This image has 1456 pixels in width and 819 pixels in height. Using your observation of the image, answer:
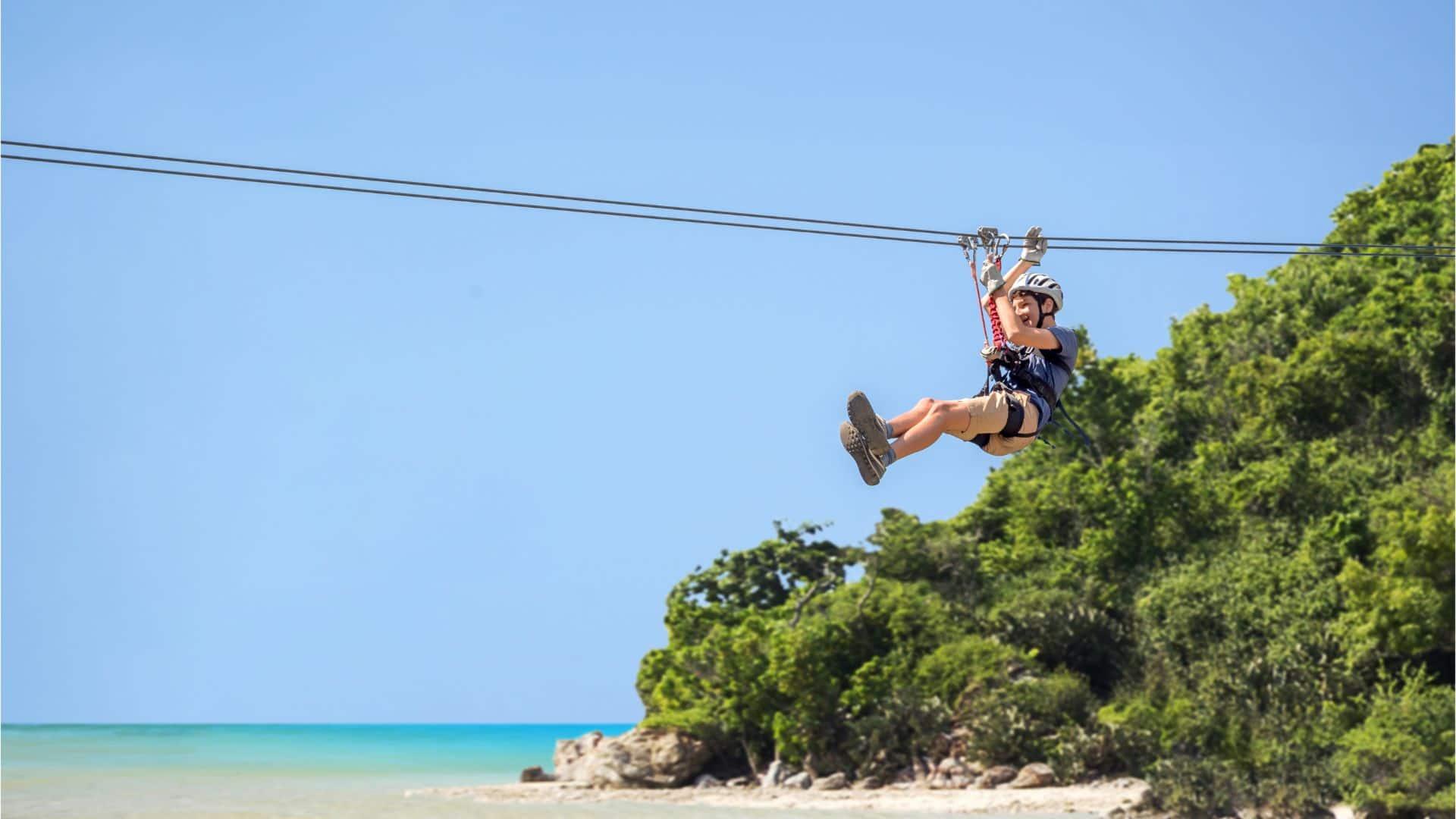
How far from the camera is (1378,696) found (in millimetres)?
23203

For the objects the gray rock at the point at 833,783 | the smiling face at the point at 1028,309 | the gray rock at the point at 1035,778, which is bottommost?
the gray rock at the point at 1035,778

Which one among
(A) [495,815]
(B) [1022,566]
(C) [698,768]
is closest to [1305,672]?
(B) [1022,566]

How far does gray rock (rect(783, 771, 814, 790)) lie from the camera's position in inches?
1205

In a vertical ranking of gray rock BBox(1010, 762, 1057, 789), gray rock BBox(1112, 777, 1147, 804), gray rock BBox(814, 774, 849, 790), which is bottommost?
gray rock BBox(1112, 777, 1147, 804)

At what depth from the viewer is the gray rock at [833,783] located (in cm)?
2998

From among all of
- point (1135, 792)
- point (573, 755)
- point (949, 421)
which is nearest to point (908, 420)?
point (949, 421)

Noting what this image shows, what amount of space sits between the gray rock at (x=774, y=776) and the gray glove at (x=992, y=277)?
930 inches

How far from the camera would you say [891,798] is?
28.8 m

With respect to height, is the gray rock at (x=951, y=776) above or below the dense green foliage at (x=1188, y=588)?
below

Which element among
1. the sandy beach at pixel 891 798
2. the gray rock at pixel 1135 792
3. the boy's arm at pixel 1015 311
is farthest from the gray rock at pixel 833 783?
the boy's arm at pixel 1015 311

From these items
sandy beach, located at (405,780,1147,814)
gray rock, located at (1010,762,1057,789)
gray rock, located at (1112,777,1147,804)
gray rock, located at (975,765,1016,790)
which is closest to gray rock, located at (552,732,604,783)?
sandy beach, located at (405,780,1147,814)

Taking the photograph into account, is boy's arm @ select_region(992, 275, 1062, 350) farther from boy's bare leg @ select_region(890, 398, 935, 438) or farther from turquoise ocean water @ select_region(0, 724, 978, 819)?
turquoise ocean water @ select_region(0, 724, 978, 819)

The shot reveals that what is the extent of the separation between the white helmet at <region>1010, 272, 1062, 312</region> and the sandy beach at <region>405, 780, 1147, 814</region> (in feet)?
57.8

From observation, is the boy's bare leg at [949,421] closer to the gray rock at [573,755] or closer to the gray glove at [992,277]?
the gray glove at [992,277]
